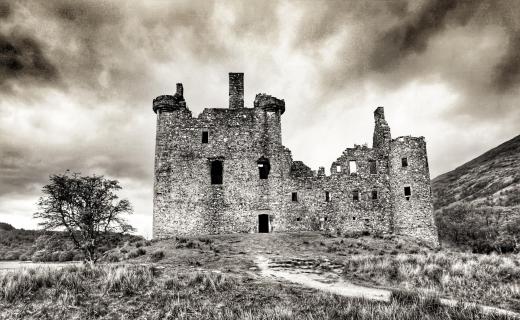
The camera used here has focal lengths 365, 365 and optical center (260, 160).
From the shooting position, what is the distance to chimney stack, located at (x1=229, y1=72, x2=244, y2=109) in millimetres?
31297

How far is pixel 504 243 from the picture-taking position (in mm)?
32250

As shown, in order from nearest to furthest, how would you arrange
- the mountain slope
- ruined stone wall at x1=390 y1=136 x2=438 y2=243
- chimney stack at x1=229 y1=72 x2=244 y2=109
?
ruined stone wall at x1=390 y1=136 x2=438 y2=243 < chimney stack at x1=229 y1=72 x2=244 y2=109 < the mountain slope

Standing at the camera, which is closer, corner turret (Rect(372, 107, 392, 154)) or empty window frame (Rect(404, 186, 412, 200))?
empty window frame (Rect(404, 186, 412, 200))

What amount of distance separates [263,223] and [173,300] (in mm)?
18994

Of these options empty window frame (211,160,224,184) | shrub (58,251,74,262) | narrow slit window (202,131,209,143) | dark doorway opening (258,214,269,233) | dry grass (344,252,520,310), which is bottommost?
dry grass (344,252,520,310)

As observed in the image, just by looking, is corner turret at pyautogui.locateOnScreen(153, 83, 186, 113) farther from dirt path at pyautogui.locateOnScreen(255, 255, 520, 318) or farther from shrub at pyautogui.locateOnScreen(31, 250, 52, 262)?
dirt path at pyautogui.locateOnScreen(255, 255, 520, 318)

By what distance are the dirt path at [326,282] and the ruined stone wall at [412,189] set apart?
15.9 metres

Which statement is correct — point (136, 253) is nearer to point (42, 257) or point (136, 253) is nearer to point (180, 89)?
point (42, 257)

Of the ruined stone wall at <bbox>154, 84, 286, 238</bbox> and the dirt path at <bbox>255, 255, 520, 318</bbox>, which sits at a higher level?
the ruined stone wall at <bbox>154, 84, 286, 238</bbox>

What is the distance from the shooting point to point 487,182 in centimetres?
6031

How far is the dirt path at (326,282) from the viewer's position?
10663mm

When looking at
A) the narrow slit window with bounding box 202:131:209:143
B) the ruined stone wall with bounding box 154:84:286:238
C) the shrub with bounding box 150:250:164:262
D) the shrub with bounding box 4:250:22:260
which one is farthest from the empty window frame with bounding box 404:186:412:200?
the shrub with bounding box 4:250:22:260

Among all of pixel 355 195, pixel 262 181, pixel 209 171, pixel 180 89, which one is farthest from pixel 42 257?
pixel 355 195

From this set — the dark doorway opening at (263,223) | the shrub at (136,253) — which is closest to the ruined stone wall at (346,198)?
the dark doorway opening at (263,223)
